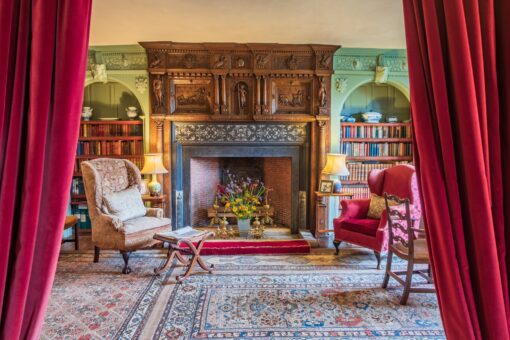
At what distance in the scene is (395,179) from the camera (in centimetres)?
406

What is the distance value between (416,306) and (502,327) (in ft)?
6.93

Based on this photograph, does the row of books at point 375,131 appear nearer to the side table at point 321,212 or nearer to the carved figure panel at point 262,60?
the side table at point 321,212

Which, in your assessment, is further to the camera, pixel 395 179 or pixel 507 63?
pixel 395 179

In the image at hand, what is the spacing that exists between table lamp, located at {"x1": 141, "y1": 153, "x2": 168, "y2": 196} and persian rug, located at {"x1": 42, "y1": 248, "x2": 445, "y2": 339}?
1.09 meters

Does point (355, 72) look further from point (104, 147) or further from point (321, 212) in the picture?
point (104, 147)

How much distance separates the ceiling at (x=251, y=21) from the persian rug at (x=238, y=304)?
282cm

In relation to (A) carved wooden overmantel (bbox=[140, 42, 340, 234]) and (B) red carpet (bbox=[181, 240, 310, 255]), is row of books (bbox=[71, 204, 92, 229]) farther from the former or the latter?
(B) red carpet (bbox=[181, 240, 310, 255])

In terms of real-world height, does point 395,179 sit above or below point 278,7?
below

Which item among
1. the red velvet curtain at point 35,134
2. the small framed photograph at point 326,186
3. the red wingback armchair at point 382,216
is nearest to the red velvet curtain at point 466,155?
the red velvet curtain at point 35,134

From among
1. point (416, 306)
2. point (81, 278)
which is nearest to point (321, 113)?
point (416, 306)

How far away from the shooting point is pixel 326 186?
4637 mm

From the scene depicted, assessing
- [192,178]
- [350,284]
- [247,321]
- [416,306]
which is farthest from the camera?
[192,178]

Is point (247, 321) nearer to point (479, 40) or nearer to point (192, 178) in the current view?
point (479, 40)

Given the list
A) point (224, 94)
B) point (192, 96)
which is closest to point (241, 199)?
point (224, 94)
